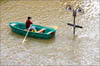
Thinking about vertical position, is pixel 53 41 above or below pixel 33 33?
below

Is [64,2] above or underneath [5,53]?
above

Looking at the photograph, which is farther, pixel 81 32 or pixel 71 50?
pixel 81 32

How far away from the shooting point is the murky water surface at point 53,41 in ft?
39.0

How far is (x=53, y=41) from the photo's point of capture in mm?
13898

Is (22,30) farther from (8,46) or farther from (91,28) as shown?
(91,28)

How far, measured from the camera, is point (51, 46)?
43.6 feet

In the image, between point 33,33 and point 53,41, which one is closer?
point 53,41

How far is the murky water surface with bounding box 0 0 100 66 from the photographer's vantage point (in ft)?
39.0

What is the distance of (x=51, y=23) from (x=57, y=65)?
567cm

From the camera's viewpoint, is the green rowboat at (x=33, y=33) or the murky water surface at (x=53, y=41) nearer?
the murky water surface at (x=53, y=41)

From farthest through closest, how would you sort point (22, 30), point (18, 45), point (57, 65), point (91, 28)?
point (91, 28)
point (22, 30)
point (18, 45)
point (57, 65)

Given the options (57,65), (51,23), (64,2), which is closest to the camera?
(57,65)

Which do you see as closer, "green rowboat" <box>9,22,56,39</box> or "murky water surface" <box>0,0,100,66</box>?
"murky water surface" <box>0,0,100,66</box>

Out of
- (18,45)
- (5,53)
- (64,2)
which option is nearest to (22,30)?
(18,45)
